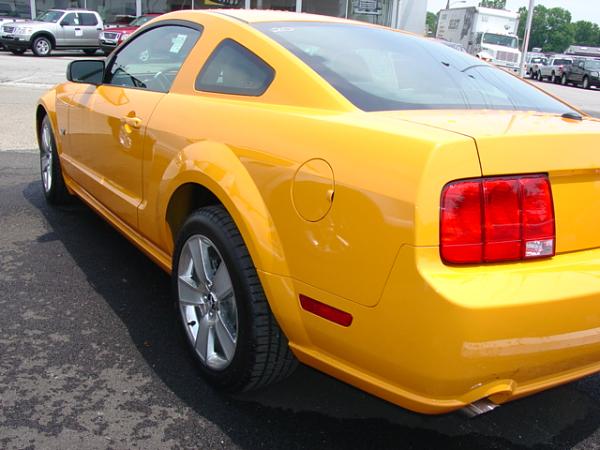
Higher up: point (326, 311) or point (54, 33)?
point (54, 33)

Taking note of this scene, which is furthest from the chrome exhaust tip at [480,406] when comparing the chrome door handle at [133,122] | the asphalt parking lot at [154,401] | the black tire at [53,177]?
the black tire at [53,177]

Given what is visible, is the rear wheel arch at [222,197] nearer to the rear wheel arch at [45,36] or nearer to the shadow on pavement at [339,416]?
the shadow on pavement at [339,416]

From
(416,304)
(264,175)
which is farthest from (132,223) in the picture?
(416,304)

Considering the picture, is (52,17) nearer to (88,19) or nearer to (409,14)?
(88,19)

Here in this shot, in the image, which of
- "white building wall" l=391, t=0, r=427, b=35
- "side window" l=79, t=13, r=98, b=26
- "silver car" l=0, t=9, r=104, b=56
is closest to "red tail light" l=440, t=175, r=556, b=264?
"silver car" l=0, t=9, r=104, b=56

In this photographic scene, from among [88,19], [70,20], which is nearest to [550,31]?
[88,19]

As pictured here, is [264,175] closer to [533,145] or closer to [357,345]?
[357,345]

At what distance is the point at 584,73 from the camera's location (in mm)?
32250

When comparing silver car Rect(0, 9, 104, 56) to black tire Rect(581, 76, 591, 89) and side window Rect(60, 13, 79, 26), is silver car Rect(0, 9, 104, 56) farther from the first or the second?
black tire Rect(581, 76, 591, 89)

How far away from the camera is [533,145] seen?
76.0 inches

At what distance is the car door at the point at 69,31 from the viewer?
23.2 m

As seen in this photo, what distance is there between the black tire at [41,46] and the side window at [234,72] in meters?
22.4

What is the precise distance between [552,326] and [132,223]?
7.58 ft

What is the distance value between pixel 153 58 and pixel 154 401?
201 centimetres
